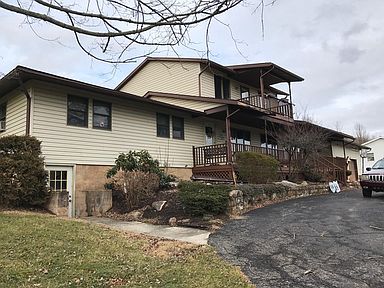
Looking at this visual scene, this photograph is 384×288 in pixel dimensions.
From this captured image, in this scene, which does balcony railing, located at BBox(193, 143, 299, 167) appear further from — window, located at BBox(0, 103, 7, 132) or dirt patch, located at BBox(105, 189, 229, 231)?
window, located at BBox(0, 103, 7, 132)

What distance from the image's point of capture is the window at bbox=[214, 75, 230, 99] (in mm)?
23781

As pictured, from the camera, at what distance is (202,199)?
11.4m

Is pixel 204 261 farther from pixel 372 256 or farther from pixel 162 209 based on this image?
pixel 162 209

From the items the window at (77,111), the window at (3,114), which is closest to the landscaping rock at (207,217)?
the window at (77,111)

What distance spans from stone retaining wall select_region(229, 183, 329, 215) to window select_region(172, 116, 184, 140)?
612 centimetres

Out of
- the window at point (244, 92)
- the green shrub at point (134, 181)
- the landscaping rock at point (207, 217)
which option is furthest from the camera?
the window at point (244, 92)

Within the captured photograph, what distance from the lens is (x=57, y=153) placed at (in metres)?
14.1

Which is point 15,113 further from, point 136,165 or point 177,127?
point 177,127

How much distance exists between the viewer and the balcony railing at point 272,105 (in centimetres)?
2286

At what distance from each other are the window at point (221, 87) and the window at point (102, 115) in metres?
9.00

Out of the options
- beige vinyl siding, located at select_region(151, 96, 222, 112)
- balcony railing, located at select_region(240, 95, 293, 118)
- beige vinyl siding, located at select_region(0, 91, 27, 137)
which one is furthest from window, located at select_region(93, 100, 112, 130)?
balcony railing, located at select_region(240, 95, 293, 118)

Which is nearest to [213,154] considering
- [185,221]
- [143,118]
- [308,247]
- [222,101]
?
[222,101]

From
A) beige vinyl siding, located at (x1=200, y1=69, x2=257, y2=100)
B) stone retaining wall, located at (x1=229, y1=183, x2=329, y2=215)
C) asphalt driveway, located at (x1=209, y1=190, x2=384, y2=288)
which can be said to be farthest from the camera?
beige vinyl siding, located at (x1=200, y1=69, x2=257, y2=100)

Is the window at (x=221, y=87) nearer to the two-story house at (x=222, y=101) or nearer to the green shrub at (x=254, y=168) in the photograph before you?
the two-story house at (x=222, y=101)
